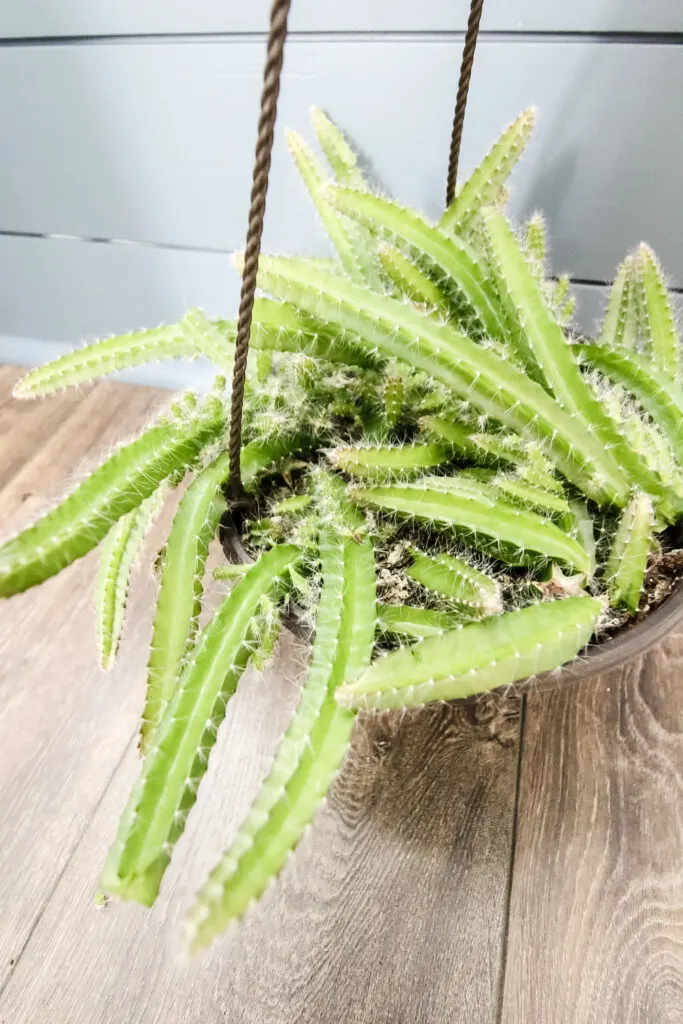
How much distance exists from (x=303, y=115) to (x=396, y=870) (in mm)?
815

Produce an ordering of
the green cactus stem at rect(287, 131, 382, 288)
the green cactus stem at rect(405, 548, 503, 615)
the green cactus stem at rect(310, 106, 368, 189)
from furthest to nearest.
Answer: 1. the green cactus stem at rect(310, 106, 368, 189)
2. the green cactus stem at rect(287, 131, 382, 288)
3. the green cactus stem at rect(405, 548, 503, 615)

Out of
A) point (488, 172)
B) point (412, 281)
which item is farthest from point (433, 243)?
point (488, 172)

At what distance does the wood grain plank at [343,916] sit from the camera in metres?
0.51

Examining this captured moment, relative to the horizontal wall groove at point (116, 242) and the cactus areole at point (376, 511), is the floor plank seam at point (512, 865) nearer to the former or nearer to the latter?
the cactus areole at point (376, 511)

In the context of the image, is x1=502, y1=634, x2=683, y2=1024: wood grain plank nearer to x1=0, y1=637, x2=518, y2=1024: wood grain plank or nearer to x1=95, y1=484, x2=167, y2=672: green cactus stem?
x1=0, y1=637, x2=518, y2=1024: wood grain plank

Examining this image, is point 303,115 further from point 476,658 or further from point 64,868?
point 64,868

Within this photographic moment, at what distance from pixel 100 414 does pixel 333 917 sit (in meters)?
0.83

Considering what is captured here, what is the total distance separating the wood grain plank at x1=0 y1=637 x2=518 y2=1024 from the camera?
51 centimetres

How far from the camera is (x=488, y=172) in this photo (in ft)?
→ 1.95

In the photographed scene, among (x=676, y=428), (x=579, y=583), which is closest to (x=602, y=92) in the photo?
(x=676, y=428)

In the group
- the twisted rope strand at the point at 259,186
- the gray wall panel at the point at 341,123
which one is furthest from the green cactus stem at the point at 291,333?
the gray wall panel at the point at 341,123

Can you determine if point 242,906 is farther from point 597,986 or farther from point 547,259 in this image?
point 547,259

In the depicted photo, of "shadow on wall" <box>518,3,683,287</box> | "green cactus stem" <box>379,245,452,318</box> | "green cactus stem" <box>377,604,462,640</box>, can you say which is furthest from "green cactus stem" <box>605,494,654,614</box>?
"shadow on wall" <box>518,3,683,287</box>

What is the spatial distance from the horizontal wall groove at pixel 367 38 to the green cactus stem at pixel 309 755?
56 centimetres
